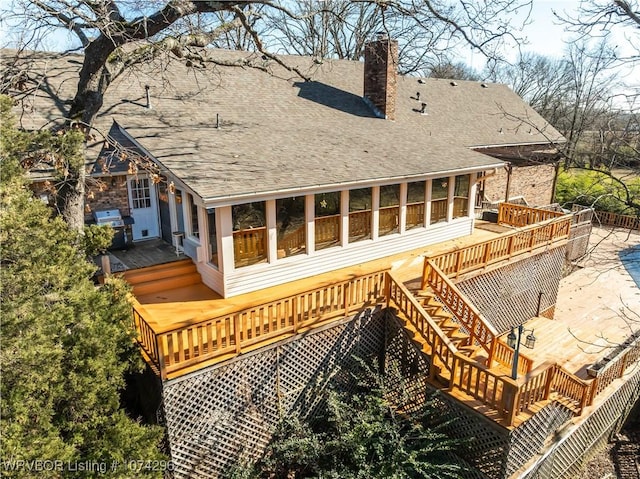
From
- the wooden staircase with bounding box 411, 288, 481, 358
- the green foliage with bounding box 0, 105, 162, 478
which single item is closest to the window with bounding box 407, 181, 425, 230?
the wooden staircase with bounding box 411, 288, 481, 358

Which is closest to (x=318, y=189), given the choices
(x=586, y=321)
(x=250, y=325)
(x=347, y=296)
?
(x=347, y=296)

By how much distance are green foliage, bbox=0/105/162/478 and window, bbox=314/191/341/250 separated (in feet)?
15.9

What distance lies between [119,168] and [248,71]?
594 cm

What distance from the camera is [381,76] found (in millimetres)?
14664

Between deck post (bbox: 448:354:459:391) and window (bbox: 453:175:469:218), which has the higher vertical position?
window (bbox: 453:175:469:218)

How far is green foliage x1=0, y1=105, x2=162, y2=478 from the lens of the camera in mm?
4195

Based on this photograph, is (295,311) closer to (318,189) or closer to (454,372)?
(318,189)

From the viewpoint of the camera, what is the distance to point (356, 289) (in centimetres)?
808

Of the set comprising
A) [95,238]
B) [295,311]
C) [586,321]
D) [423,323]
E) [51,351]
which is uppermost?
[95,238]

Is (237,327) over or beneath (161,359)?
over

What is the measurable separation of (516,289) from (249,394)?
8.00 meters

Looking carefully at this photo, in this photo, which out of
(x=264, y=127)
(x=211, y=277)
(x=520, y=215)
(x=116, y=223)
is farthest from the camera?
(x=520, y=215)

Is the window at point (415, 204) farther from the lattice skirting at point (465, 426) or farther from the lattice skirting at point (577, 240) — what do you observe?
the lattice skirting at point (577, 240)

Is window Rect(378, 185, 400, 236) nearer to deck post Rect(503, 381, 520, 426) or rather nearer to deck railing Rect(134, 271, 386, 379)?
deck railing Rect(134, 271, 386, 379)
